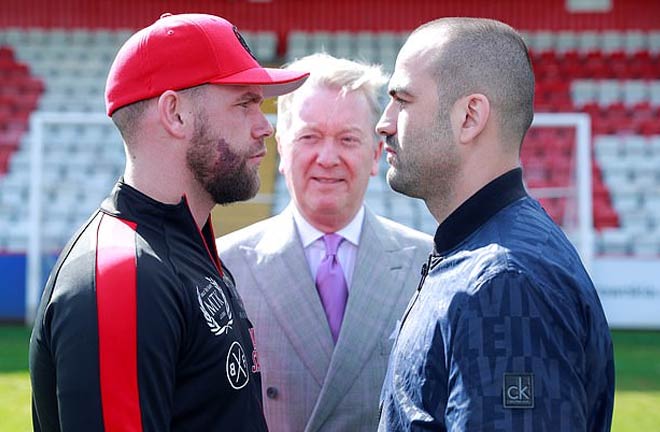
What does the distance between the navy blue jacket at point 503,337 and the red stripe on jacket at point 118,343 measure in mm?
532

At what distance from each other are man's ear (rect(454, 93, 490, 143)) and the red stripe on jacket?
2.48ft

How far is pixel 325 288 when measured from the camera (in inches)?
126

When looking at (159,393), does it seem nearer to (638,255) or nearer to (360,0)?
(638,255)

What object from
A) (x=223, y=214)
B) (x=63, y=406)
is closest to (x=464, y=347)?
(x=63, y=406)

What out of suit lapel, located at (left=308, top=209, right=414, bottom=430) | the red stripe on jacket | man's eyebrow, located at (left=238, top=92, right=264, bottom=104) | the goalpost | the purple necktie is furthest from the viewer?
the goalpost

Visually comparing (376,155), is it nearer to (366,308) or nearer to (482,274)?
(366,308)

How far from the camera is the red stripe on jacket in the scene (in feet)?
6.40

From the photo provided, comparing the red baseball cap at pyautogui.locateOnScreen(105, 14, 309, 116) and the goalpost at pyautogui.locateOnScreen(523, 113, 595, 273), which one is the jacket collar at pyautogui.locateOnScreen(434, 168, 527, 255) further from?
the goalpost at pyautogui.locateOnScreen(523, 113, 595, 273)

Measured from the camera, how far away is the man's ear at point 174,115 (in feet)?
7.38

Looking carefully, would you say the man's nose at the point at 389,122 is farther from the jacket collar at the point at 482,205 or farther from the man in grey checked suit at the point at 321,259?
the man in grey checked suit at the point at 321,259

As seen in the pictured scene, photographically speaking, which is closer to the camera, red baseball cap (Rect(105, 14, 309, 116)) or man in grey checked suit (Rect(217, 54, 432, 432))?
red baseball cap (Rect(105, 14, 309, 116))

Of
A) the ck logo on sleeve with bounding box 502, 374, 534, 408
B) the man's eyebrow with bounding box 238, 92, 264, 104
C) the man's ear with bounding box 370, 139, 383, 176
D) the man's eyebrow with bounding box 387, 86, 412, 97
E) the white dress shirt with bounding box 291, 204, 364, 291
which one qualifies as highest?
the man's eyebrow with bounding box 387, 86, 412, 97

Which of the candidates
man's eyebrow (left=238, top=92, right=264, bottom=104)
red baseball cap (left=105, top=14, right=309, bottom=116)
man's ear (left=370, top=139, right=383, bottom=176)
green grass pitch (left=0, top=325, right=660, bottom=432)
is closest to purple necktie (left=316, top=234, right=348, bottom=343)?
man's ear (left=370, top=139, right=383, bottom=176)

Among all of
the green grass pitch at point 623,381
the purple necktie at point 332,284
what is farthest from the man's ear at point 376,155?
the green grass pitch at point 623,381
